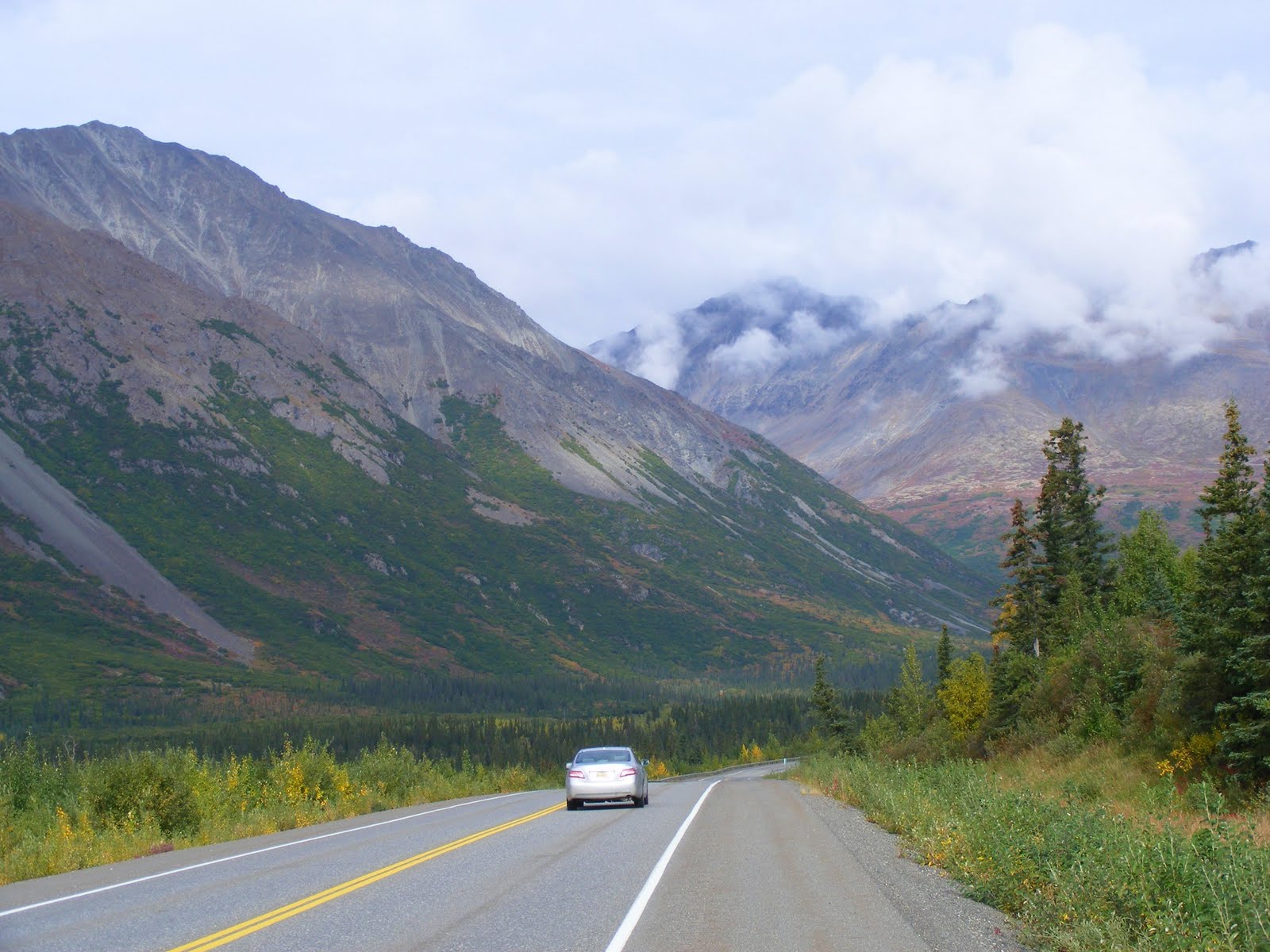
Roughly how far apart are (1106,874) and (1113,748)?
22.4 metres

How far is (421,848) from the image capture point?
66.0ft

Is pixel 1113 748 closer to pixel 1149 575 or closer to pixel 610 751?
pixel 610 751

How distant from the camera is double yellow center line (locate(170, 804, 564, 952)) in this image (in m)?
11.5

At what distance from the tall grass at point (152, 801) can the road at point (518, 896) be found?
1.20m

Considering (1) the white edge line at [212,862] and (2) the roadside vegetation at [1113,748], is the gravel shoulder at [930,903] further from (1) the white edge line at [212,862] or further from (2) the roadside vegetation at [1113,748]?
(1) the white edge line at [212,862]

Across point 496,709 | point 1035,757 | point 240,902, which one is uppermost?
point 240,902

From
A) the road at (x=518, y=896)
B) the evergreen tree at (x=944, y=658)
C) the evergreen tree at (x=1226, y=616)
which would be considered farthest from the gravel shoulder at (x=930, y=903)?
the evergreen tree at (x=944, y=658)

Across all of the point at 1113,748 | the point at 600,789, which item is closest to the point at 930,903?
the point at 600,789

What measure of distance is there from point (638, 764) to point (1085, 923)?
846 inches

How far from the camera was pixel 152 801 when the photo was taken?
2538 centimetres

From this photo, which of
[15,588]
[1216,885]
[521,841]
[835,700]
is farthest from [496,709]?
[1216,885]

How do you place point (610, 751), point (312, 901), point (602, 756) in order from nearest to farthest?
point (312, 901) → point (602, 756) → point (610, 751)

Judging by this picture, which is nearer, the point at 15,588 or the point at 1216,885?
the point at 1216,885

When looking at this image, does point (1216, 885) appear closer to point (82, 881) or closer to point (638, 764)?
point (82, 881)
